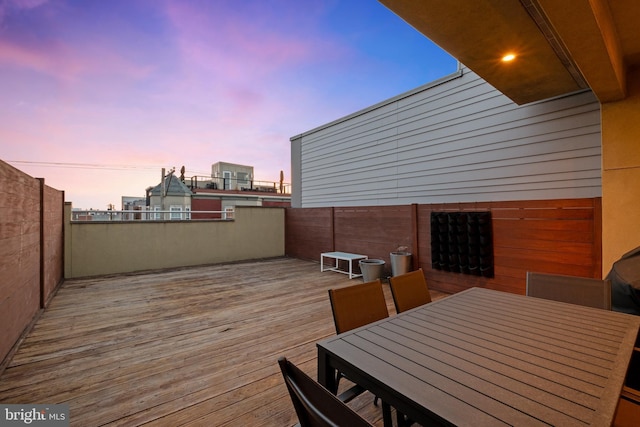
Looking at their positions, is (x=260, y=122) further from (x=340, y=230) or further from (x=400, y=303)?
(x=400, y=303)

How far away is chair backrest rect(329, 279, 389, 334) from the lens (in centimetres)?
157

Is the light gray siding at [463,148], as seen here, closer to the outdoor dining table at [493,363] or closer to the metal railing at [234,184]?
the outdoor dining table at [493,363]

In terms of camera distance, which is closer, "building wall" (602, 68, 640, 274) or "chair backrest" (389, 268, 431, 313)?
"chair backrest" (389, 268, 431, 313)

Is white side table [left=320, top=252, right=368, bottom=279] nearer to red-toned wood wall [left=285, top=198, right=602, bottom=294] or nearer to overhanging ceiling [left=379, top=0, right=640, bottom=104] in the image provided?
red-toned wood wall [left=285, top=198, right=602, bottom=294]

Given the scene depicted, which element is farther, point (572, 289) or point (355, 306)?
point (572, 289)

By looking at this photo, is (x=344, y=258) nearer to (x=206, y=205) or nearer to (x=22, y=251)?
(x=22, y=251)

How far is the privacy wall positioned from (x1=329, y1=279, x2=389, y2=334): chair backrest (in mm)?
2834

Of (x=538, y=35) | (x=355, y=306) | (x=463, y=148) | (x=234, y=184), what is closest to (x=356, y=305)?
(x=355, y=306)

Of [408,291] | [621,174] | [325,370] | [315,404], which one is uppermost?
[621,174]

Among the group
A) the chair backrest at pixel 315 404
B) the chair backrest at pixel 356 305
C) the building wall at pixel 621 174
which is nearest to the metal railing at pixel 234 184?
the chair backrest at pixel 356 305

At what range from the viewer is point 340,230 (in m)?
6.48

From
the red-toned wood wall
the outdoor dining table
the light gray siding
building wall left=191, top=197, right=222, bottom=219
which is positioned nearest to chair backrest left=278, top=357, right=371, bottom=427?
the outdoor dining table

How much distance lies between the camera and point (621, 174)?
2.73m

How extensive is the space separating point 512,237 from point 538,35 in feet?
8.44
